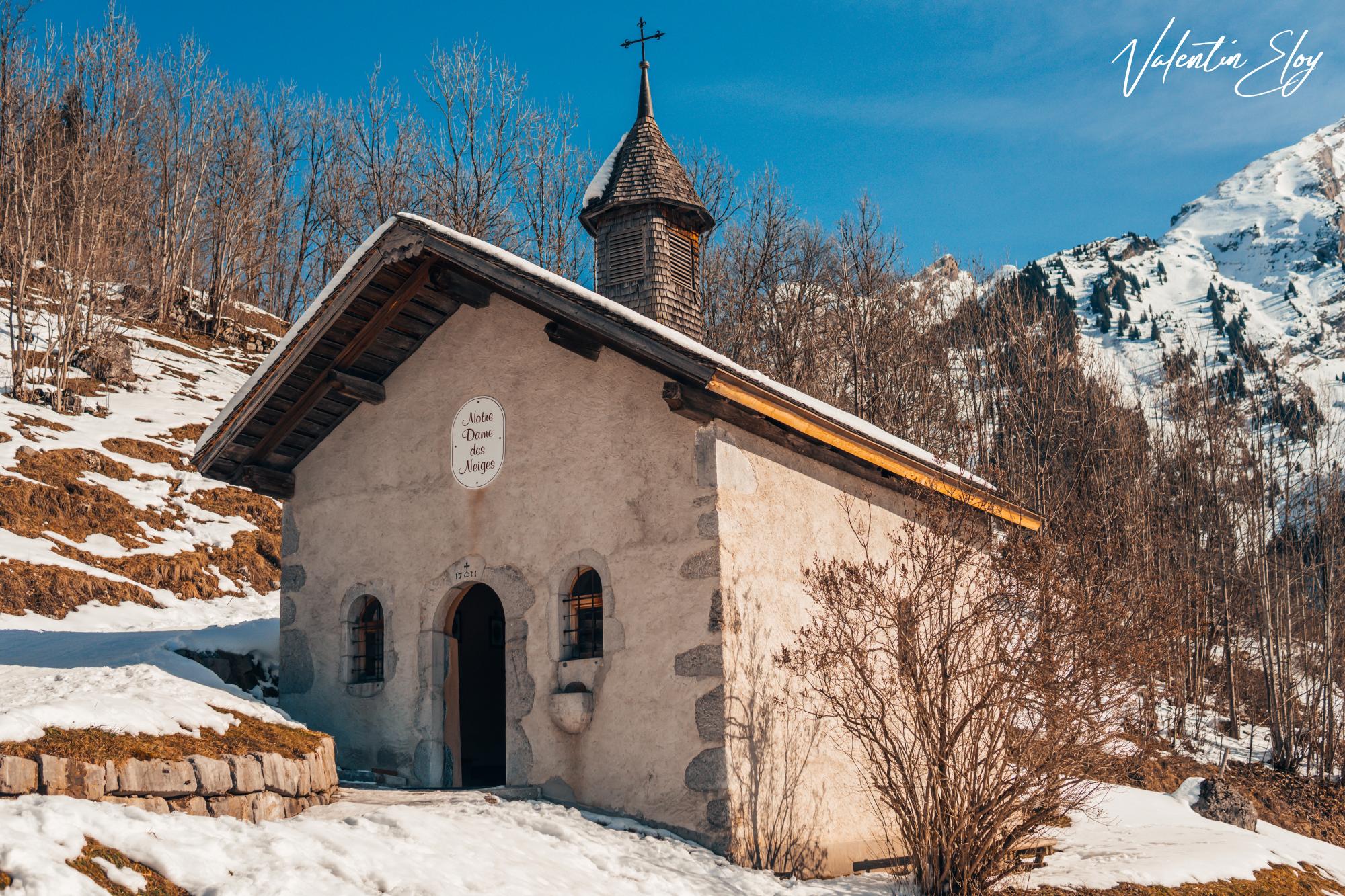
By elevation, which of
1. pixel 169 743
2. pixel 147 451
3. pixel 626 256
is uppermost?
pixel 626 256

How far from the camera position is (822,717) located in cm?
935

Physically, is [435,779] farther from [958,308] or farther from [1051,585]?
[958,308]

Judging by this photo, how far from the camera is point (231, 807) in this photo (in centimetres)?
695

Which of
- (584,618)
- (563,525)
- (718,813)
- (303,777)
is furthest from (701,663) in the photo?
(303,777)

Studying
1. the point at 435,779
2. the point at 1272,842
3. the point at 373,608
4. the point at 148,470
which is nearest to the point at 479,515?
the point at 373,608

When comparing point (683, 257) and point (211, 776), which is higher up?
point (683, 257)

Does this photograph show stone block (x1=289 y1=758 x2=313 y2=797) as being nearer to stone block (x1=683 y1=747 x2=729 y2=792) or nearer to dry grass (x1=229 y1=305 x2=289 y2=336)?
stone block (x1=683 y1=747 x2=729 y2=792)

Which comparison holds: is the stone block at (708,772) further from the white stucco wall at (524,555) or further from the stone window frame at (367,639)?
the stone window frame at (367,639)

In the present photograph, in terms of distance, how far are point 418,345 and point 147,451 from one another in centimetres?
1214

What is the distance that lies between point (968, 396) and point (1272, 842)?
58.3 feet

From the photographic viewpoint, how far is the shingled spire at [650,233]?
45.8ft

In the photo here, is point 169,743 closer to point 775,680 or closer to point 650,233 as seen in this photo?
point 775,680

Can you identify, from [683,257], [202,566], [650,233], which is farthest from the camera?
[202,566]

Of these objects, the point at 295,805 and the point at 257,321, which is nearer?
the point at 295,805
